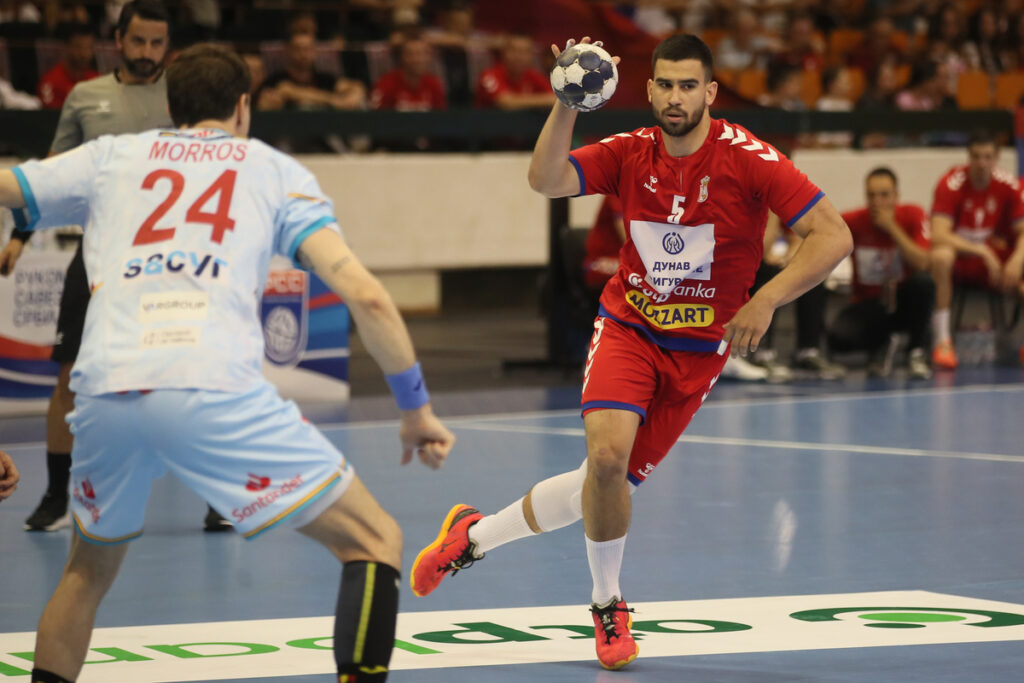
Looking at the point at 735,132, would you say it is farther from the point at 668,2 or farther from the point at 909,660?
the point at 668,2

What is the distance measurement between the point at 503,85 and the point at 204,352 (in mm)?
12076

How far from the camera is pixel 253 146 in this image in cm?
371

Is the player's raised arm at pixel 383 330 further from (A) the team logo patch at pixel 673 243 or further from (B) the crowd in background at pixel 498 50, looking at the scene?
(B) the crowd in background at pixel 498 50

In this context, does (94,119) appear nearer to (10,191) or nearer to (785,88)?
(10,191)

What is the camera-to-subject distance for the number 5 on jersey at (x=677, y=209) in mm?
5305

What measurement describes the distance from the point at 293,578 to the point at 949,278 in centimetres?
786

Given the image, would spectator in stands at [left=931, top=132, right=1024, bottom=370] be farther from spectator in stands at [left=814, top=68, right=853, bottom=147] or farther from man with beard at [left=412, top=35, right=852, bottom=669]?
man with beard at [left=412, top=35, right=852, bottom=669]

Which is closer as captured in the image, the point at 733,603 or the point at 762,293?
the point at 762,293

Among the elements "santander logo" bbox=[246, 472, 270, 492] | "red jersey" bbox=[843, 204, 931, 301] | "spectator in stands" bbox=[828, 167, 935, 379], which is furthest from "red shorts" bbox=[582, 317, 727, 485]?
"red jersey" bbox=[843, 204, 931, 301]

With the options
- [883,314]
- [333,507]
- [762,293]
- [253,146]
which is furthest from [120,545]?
[883,314]

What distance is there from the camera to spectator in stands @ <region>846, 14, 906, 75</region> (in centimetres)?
1947

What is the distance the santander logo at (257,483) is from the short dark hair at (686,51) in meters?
2.36

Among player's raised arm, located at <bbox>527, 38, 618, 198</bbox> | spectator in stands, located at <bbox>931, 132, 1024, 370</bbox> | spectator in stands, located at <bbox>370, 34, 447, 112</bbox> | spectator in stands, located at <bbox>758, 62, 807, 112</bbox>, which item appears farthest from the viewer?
spectator in stands, located at <bbox>758, 62, 807, 112</bbox>

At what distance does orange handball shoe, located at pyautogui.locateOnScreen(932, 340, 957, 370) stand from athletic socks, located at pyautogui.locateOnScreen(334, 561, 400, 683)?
972 cm
